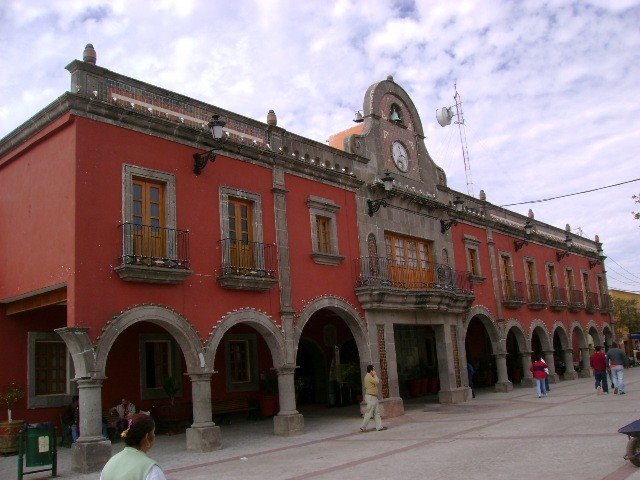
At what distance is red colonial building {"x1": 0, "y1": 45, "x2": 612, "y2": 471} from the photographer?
11.8 metres


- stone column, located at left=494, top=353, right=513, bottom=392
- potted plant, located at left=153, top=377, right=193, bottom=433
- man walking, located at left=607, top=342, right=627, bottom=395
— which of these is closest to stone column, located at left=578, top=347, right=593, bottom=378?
stone column, located at left=494, top=353, right=513, bottom=392

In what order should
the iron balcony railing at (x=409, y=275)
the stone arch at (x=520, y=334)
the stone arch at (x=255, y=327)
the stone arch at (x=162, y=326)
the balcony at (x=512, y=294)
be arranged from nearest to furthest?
the stone arch at (x=162, y=326)
the stone arch at (x=255, y=327)
the iron balcony railing at (x=409, y=275)
the balcony at (x=512, y=294)
the stone arch at (x=520, y=334)

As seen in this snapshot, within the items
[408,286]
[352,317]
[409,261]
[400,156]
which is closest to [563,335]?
[409,261]

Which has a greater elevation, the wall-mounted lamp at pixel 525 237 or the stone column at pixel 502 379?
the wall-mounted lamp at pixel 525 237

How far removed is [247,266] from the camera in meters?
14.3

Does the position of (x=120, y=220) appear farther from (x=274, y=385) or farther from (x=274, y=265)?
(x=274, y=385)

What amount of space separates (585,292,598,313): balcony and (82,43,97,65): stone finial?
25872 millimetres

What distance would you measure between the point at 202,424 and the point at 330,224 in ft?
21.4

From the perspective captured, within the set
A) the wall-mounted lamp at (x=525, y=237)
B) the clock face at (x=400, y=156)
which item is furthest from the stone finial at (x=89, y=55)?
the wall-mounted lamp at (x=525, y=237)

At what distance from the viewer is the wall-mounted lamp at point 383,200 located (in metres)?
17.8

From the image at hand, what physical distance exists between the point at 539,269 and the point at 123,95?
20683 millimetres

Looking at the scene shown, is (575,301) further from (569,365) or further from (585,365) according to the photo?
(569,365)

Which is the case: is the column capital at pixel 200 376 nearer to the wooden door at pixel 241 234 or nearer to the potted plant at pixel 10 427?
the wooden door at pixel 241 234

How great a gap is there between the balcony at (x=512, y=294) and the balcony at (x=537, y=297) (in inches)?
37.2
